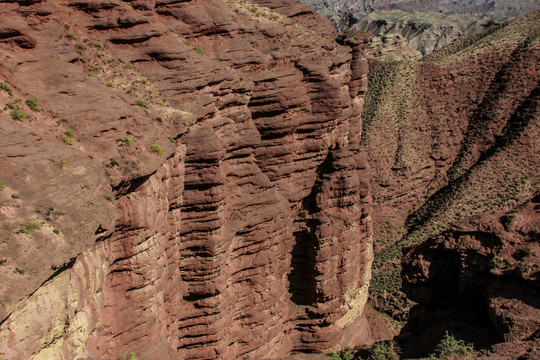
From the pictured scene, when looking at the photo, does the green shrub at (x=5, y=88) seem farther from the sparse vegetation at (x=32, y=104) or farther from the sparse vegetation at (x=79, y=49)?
the sparse vegetation at (x=79, y=49)

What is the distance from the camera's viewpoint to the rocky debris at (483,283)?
76.7ft

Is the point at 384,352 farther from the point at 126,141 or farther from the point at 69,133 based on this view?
the point at 69,133

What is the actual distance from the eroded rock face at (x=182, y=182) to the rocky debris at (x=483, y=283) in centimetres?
859

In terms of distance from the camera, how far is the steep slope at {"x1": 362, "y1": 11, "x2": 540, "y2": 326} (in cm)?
5800

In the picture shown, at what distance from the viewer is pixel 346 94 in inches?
1481

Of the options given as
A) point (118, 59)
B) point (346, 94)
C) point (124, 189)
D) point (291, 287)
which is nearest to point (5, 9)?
point (118, 59)

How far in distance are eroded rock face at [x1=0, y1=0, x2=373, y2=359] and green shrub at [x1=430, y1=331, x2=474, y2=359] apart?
12.9 m

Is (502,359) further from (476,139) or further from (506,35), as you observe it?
(506,35)

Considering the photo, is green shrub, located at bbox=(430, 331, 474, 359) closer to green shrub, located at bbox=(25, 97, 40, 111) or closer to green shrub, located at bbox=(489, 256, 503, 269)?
green shrub, located at bbox=(489, 256, 503, 269)

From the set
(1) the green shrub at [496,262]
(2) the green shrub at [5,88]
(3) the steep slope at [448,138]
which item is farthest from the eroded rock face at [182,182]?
(3) the steep slope at [448,138]

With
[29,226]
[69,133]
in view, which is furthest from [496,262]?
[29,226]

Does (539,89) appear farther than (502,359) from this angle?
Yes

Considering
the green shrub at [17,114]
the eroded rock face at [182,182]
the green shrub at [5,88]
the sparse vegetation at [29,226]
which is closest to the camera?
the sparse vegetation at [29,226]

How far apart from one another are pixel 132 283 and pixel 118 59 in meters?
11.8
